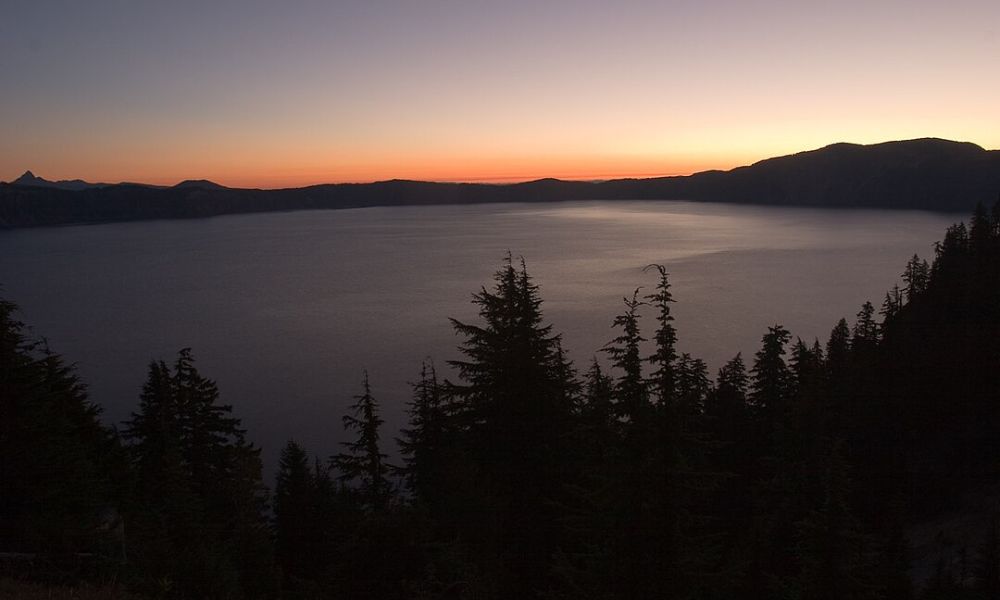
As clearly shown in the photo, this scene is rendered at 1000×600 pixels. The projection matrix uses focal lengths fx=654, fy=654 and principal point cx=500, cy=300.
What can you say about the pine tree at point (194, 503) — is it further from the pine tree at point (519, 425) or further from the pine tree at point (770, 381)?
the pine tree at point (770, 381)

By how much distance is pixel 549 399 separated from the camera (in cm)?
1450

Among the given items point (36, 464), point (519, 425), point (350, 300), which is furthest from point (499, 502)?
point (350, 300)

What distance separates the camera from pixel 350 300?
82125mm

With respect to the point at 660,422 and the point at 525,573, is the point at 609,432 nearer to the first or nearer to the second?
the point at 660,422

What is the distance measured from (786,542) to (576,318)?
4455 centimetres

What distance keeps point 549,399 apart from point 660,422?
6187 millimetres

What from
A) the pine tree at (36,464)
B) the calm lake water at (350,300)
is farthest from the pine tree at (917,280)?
the pine tree at (36,464)

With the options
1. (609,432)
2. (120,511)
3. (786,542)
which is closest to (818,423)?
(786,542)

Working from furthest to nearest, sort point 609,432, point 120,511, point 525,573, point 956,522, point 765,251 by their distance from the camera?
point 765,251 → point 956,522 → point 120,511 → point 525,573 → point 609,432

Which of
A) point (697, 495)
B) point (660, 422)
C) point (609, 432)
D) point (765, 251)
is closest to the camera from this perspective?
point (660, 422)

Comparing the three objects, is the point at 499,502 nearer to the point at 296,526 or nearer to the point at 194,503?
the point at 194,503

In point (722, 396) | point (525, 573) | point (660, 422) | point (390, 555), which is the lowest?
point (722, 396)

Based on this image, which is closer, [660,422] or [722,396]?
[660,422]

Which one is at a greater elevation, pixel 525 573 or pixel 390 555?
pixel 390 555
